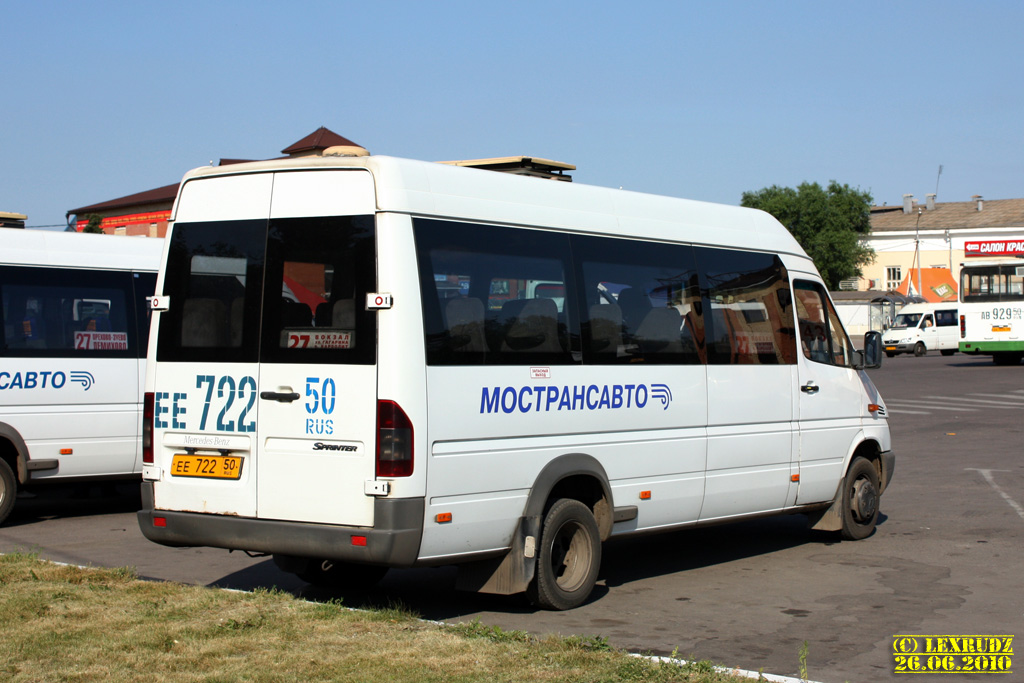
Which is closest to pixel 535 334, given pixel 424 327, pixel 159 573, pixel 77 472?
pixel 424 327

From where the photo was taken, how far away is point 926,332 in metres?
52.6

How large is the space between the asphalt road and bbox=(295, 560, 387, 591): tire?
0.35 feet

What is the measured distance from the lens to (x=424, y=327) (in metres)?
6.59

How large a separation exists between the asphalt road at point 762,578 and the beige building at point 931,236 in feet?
295

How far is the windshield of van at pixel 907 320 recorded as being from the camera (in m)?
53.5

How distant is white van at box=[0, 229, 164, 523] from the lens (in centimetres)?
1108

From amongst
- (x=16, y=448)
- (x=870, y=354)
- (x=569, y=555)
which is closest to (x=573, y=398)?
Result: (x=569, y=555)

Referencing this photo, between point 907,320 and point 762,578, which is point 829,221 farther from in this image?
point 762,578

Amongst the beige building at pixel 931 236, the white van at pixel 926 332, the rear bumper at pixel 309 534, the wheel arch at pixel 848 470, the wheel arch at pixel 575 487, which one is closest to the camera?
the rear bumper at pixel 309 534

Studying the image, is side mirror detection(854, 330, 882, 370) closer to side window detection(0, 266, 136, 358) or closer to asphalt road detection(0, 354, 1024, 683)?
asphalt road detection(0, 354, 1024, 683)

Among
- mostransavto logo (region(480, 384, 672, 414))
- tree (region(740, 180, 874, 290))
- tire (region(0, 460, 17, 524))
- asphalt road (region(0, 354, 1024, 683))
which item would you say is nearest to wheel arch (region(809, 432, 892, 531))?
asphalt road (region(0, 354, 1024, 683))

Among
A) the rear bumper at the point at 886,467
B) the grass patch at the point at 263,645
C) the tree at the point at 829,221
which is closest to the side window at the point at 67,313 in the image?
the grass patch at the point at 263,645

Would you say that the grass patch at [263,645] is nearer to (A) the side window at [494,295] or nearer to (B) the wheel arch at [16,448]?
(A) the side window at [494,295]

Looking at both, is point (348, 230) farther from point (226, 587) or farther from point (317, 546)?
point (226, 587)
